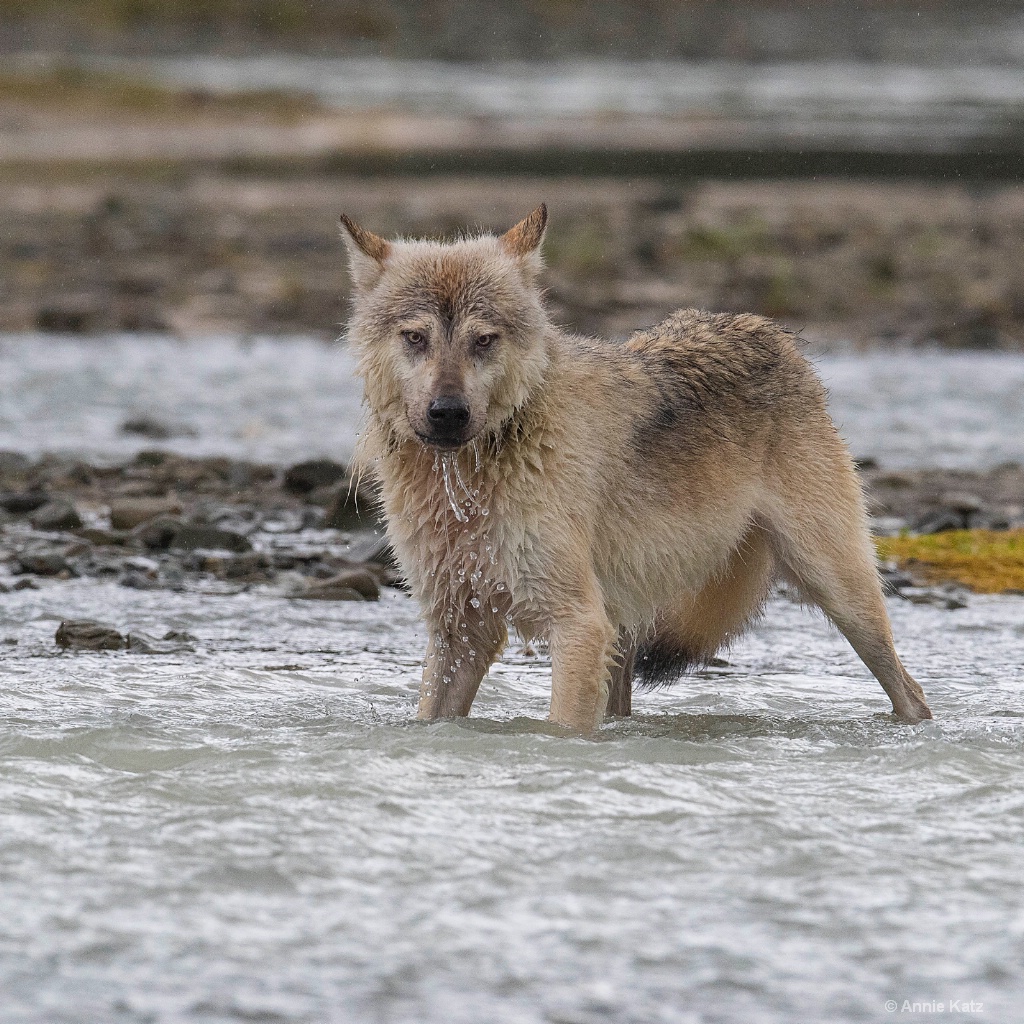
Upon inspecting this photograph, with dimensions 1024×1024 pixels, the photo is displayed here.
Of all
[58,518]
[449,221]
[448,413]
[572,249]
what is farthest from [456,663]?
[449,221]

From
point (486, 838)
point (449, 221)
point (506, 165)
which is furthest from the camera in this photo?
point (506, 165)

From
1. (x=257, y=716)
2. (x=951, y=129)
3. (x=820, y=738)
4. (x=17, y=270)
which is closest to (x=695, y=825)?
(x=820, y=738)

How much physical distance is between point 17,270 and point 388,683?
15.4 m

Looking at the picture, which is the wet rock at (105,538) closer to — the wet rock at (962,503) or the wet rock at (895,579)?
the wet rock at (895,579)

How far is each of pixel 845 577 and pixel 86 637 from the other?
3.48 metres

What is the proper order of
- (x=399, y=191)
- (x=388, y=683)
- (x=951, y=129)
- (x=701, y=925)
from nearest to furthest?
1. (x=701, y=925)
2. (x=388, y=683)
3. (x=399, y=191)
4. (x=951, y=129)

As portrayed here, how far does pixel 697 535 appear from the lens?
690 cm

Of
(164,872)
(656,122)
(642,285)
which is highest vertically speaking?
(656,122)

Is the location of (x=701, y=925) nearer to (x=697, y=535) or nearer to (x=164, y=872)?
(x=164, y=872)

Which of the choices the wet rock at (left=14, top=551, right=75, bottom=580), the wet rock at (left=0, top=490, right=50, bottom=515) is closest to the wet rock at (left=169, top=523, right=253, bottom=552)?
the wet rock at (left=14, top=551, right=75, bottom=580)

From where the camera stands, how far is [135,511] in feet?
34.5

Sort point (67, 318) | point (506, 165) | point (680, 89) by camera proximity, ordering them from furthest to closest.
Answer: point (680, 89) < point (506, 165) < point (67, 318)

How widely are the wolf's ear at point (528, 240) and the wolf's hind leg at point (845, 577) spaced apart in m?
1.48

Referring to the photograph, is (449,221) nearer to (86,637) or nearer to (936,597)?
(936,597)
